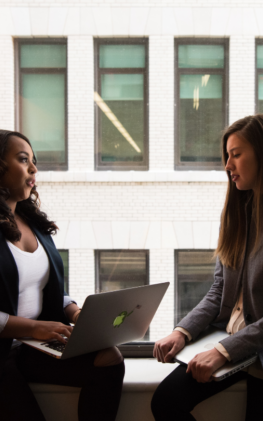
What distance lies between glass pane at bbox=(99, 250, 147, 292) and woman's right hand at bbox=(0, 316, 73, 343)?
35.8 inches

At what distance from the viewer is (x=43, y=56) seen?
7.45 feet

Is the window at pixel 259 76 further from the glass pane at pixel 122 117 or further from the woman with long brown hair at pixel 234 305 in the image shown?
the woman with long brown hair at pixel 234 305

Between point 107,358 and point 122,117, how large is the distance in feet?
5.07

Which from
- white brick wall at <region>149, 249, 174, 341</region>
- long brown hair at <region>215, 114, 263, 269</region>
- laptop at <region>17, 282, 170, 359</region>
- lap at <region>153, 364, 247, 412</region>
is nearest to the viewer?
laptop at <region>17, 282, 170, 359</region>

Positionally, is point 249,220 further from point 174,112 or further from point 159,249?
point 174,112

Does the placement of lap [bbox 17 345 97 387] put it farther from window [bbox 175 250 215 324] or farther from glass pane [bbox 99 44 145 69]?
glass pane [bbox 99 44 145 69]

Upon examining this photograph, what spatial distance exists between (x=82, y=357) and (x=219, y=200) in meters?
1.38

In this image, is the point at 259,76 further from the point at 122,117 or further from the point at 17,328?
the point at 17,328

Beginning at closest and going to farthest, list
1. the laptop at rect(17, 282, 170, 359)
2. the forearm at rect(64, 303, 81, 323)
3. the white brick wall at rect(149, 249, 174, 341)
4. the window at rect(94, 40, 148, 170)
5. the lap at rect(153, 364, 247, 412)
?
the laptop at rect(17, 282, 170, 359), the lap at rect(153, 364, 247, 412), the forearm at rect(64, 303, 81, 323), the white brick wall at rect(149, 249, 174, 341), the window at rect(94, 40, 148, 170)

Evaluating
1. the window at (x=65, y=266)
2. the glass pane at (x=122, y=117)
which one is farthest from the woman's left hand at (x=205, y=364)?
the glass pane at (x=122, y=117)

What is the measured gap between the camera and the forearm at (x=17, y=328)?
124 cm

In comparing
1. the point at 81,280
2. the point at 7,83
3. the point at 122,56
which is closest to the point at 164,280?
the point at 81,280

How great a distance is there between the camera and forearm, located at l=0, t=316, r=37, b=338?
124 centimetres

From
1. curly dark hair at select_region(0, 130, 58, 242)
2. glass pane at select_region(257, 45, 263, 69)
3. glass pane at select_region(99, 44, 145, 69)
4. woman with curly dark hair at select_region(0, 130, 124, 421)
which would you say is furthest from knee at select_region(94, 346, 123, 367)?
glass pane at select_region(257, 45, 263, 69)
